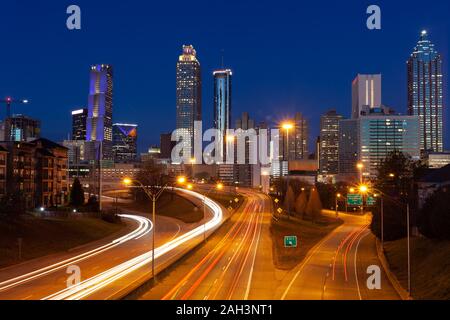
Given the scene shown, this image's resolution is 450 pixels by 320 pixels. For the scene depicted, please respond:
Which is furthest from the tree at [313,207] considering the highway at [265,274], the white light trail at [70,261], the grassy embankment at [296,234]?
the white light trail at [70,261]

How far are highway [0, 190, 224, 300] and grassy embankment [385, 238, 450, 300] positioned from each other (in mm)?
15802

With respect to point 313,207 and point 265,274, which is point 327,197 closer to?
point 313,207

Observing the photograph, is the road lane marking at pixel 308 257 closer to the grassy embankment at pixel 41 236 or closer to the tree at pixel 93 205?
the grassy embankment at pixel 41 236

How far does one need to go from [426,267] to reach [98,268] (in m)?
22.7

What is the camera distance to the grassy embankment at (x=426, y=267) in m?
27.5

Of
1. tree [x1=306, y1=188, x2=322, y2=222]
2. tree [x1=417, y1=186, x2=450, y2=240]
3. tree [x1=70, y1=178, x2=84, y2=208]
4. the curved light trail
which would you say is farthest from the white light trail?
tree [x1=306, y1=188, x2=322, y2=222]

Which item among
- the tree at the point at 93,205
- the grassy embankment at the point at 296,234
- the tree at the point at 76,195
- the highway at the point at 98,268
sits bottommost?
the grassy embankment at the point at 296,234

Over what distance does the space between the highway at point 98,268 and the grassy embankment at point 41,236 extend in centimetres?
151

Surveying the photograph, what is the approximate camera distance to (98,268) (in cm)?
3784

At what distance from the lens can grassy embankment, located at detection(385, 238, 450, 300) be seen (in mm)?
27492
